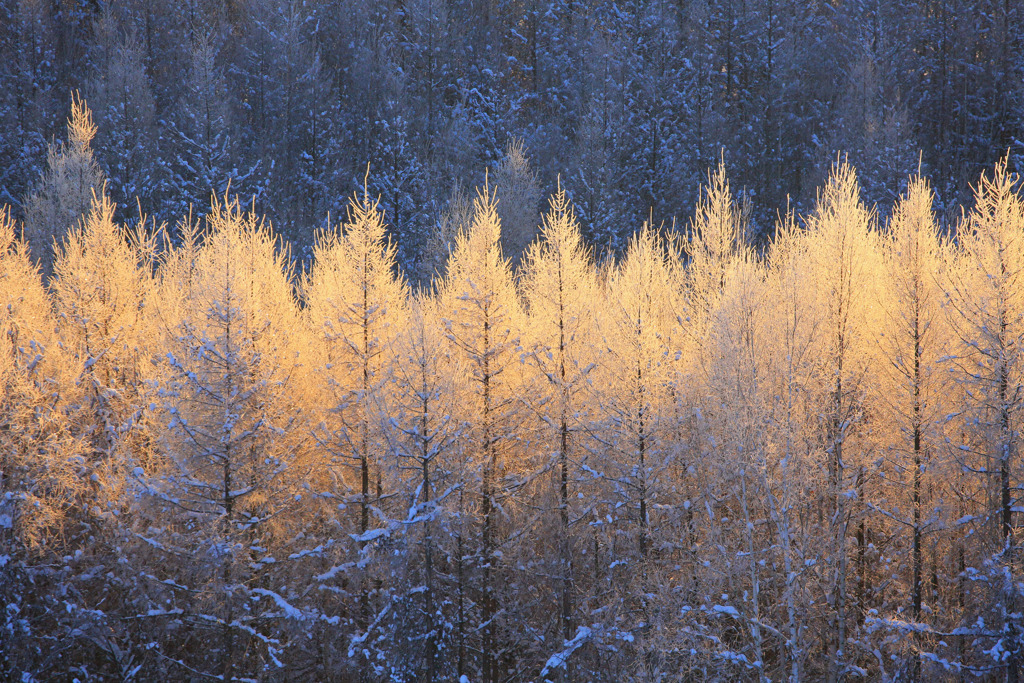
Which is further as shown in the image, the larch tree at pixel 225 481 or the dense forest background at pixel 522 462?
the dense forest background at pixel 522 462

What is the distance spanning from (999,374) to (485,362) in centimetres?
1152

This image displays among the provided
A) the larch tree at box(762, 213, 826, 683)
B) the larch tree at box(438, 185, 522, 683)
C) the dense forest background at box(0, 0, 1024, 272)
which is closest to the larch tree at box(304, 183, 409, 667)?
the larch tree at box(438, 185, 522, 683)

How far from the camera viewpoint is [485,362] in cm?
2062

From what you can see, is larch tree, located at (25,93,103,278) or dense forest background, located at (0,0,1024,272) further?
dense forest background, located at (0,0,1024,272)

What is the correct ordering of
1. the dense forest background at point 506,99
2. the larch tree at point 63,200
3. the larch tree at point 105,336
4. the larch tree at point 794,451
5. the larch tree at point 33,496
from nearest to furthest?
the larch tree at point 794,451 → the larch tree at point 33,496 → the larch tree at point 105,336 → the larch tree at point 63,200 → the dense forest background at point 506,99

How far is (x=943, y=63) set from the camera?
51.9 metres

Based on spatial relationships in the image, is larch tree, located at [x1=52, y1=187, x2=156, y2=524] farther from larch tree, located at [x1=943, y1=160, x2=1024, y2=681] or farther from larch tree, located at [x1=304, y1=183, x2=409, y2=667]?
larch tree, located at [x1=943, y1=160, x2=1024, y2=681]

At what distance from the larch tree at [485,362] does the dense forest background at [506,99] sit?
793 inches

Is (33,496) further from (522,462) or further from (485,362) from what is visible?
(522,462)

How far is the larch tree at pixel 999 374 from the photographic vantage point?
59.8 feet

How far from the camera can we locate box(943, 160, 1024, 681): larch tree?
18219 millimetres

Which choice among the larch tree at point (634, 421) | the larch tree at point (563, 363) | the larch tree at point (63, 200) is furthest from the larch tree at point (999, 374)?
the larch tree at point (63, 200)

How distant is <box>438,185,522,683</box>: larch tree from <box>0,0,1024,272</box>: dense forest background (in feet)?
66.1

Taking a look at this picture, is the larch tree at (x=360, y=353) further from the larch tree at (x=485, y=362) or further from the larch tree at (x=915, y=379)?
the larch tree at (x=915, y=379)
